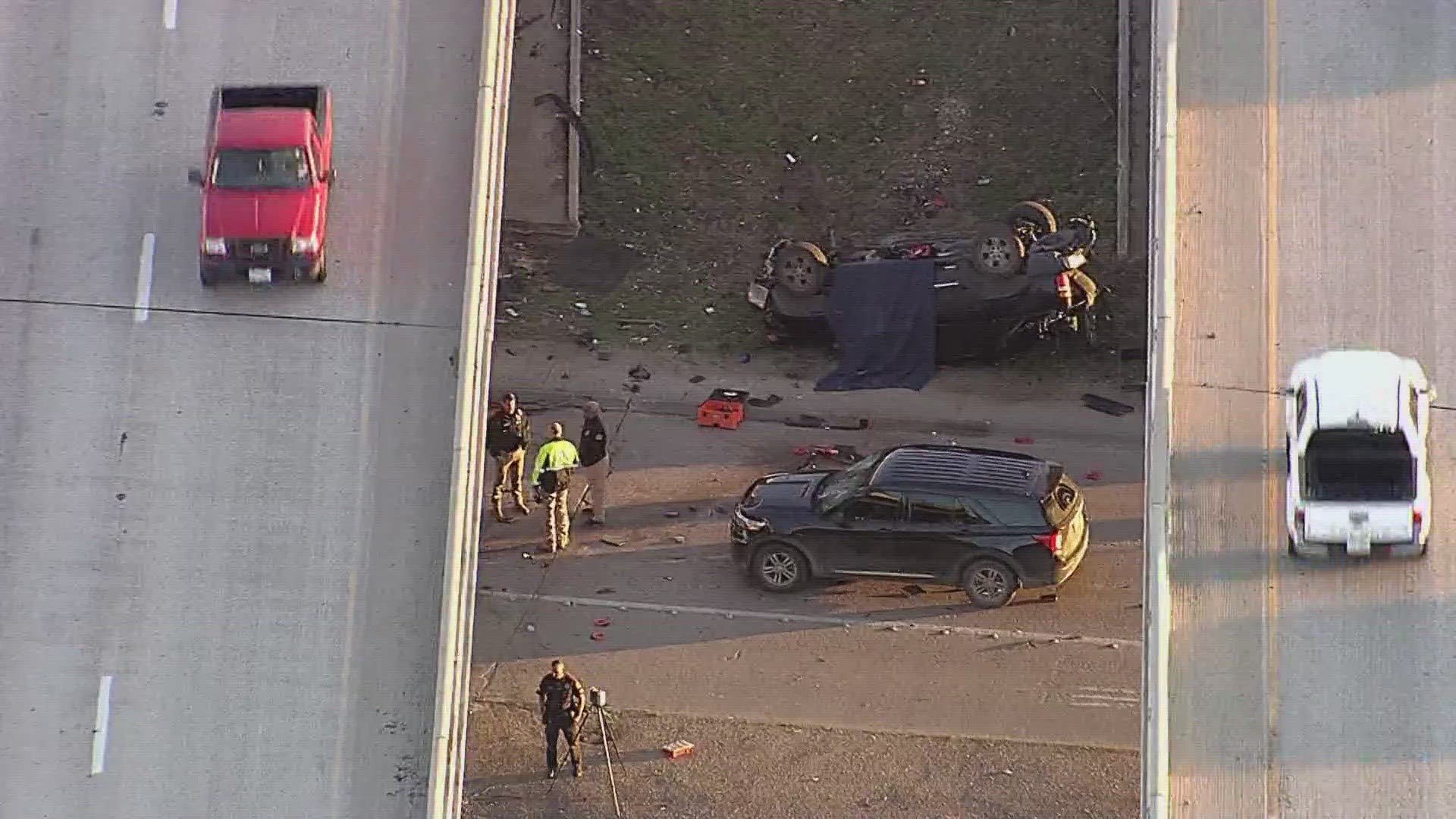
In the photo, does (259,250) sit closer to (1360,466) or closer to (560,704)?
(560,704)

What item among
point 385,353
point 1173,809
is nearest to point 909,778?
point 1173,809

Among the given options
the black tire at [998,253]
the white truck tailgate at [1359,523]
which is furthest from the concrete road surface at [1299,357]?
the black tire at [998,253]

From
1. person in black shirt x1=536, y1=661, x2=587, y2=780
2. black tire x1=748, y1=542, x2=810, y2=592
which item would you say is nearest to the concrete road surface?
black tire x1=748, y1=542, x2=810, y2=592

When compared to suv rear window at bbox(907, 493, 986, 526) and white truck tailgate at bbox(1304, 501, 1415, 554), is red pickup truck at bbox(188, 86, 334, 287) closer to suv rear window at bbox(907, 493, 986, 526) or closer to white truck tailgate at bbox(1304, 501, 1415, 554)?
suv rear window at bbox(907, 493, 986, 526)

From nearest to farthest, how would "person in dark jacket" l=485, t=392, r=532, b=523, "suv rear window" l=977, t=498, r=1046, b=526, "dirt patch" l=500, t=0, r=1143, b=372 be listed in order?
"suv rear window" l=977, t=498, r=1046, b=526, "person in dark jacket" l=485, t=392, r=532, b=523, "dirt patch" l=500, t=0, r=1143, b=372

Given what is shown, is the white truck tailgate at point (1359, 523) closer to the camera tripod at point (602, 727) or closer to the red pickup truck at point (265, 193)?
the camera tripod at point (602, 727)

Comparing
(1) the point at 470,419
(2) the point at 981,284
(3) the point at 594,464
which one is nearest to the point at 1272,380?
(2) the point at 981,284
